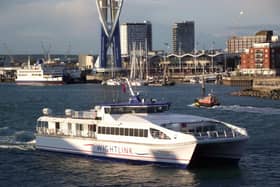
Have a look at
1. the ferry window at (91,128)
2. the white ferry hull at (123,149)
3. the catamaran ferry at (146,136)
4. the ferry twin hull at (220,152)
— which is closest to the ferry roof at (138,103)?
the catamaran ferry at (146,136)

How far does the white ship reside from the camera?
13350 cm

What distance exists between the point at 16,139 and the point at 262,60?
97.1 m

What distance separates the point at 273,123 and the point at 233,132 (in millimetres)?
15246

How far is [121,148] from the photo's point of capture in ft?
76.9

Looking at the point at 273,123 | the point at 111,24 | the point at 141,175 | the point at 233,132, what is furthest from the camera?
the point at 111,24

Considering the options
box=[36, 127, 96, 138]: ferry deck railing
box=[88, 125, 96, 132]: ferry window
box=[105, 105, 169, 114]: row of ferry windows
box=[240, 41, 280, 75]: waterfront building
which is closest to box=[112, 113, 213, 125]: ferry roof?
box=[105, 105, 169, 114]: row of ferry windows

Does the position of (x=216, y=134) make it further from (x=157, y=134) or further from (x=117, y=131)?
(x=117, y=131)

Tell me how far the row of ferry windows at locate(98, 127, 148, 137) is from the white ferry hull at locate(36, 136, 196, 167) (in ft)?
1.12

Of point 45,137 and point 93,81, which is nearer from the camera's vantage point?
point 45,137

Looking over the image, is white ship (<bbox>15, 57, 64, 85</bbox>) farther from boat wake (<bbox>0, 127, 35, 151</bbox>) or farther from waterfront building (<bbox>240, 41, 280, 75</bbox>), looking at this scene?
boat wake (<bbox>0, 127, 35, 151</bbox>)

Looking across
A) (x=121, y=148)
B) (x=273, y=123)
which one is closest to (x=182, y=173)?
(x=121, y=148)

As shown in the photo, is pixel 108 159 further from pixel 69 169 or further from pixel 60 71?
pixel 60 71

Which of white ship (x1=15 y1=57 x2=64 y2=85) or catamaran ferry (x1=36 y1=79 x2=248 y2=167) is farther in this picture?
white ship (x1=15 y1=57 x2=64 y2=85)

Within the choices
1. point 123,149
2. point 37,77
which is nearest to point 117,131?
point 123,149
